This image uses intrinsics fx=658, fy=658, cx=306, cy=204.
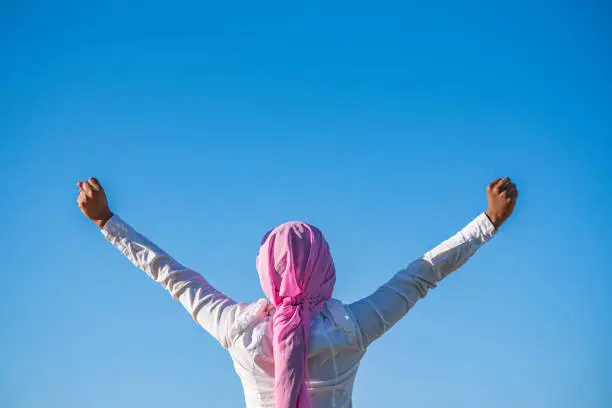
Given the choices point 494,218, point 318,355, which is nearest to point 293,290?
point 318,355

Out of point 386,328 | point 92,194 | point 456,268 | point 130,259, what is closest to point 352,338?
point 386,328

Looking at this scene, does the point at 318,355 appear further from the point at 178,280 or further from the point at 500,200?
the point at 500,200

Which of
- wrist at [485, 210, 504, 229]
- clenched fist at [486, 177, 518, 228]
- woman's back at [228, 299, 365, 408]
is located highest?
clenched fist at [486, 177, 518, 228]

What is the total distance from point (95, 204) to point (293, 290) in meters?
1.75

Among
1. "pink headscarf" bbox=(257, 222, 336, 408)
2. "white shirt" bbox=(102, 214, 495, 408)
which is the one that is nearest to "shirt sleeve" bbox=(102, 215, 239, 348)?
"white shirt" bbox=(102, 214, 495, 408)

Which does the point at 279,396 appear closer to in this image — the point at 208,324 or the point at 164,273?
the point at 208,324

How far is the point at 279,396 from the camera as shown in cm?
434

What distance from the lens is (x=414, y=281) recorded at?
468cm

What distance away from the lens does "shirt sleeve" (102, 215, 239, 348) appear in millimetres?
4617

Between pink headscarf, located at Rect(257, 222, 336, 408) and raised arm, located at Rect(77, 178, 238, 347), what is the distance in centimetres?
36

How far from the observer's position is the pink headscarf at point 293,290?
432 cm

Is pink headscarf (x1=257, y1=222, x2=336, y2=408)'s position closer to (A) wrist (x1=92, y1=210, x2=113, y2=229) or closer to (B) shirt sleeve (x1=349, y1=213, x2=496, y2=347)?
(B) shirt sleeve (x1=349, y1=213, x2=496, y2=347)

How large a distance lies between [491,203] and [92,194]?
121 inches

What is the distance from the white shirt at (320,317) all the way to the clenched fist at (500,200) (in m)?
0.15
